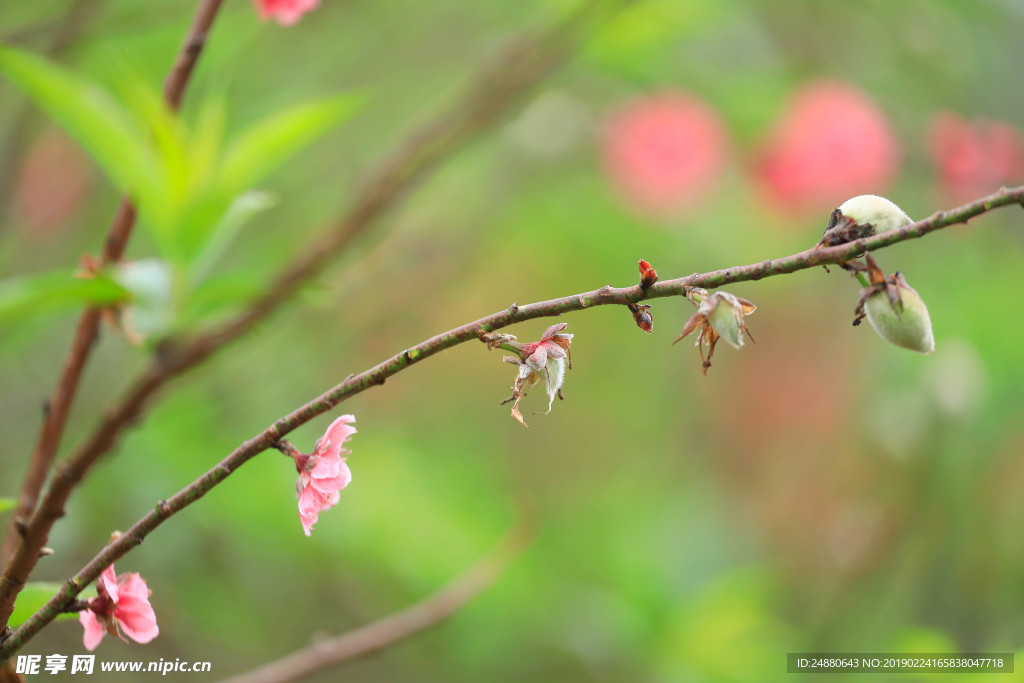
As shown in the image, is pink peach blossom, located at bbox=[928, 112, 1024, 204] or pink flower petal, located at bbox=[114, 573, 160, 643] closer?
pink flower petal, located at bbox=[114, 573, 160, 643]

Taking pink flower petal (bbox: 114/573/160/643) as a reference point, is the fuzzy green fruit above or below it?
above

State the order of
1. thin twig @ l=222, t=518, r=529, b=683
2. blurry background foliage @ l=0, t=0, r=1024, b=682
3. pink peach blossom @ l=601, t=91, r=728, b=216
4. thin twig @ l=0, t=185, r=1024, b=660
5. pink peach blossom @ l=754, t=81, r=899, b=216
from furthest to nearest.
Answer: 1. pink peach blossom @ l=601, t=91, r=728, b=216
2. pink peach blossom @ l=754, t=81, r=899, b=216
3. blurry background foliage @ l=0, t=0, r=1024, b=682
4. thin twig @ l=222, t=518, r=529, b=683
5. thin twig @ l=0, t=185, r=1024, b=660

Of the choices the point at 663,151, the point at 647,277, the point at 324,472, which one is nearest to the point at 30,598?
the point at 324,472

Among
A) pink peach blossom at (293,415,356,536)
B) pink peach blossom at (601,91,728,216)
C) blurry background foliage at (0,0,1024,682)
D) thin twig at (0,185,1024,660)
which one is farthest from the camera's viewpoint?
pink peach blossom at (601,91,728,216)

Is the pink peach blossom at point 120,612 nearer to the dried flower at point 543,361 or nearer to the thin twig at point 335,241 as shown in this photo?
the thin twig at point 335,241

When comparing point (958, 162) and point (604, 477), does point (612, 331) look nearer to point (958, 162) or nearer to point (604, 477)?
point (604, 477)

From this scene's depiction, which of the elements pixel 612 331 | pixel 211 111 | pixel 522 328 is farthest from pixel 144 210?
pixel 612 331

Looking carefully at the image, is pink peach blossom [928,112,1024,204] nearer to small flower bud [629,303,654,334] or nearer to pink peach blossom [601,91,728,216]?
pink peach blossom [601,91,728,216]

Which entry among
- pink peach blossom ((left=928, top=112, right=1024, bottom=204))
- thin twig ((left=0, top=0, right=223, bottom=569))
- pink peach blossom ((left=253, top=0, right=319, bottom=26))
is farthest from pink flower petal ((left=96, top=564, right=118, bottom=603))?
pink peach blossom ((left=928, top=112, right=1024, bottom=204))
